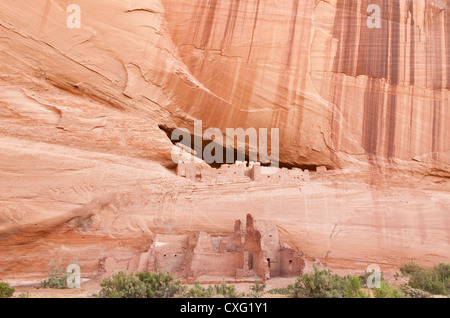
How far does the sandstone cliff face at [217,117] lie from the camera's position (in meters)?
10.9

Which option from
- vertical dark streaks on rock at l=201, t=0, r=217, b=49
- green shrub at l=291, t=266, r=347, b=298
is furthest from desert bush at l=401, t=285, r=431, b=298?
vertical dark streaks on rock at l=201, t=0, r=217, b=49

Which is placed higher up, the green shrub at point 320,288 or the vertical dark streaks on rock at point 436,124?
the vertical dark streaks on rock at point 436,124

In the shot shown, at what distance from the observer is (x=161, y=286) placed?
848 cm

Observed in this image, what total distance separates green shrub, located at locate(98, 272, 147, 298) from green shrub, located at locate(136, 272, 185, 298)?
149 mm

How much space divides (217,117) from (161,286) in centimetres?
578

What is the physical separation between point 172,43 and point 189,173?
3.51 meters

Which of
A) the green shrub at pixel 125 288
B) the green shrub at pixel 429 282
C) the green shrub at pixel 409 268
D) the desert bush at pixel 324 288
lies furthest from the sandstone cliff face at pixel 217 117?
the desert bush at pixel 324 288

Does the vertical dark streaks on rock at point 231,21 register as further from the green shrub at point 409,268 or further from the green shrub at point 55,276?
the green shrub at point 409,268

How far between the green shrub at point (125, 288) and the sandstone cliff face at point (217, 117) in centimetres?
268

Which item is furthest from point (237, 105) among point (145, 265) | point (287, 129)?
point (145, 265)

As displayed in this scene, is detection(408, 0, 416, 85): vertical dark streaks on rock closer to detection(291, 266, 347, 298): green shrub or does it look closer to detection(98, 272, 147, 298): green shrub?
detection(291, 266, 347, 298): green shrub

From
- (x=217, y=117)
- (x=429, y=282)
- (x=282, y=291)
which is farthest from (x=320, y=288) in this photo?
(x=217, y=117)
